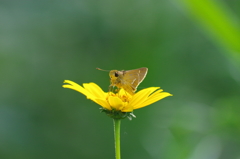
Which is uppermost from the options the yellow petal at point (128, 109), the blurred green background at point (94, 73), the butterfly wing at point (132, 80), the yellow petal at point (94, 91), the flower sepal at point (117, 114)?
the blurred green background at point (94, 73)

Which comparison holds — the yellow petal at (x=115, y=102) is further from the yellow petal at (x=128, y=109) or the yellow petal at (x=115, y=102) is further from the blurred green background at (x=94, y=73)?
the blurred green background at (x=94, y=73)

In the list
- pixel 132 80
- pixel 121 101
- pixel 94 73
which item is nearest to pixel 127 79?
pixel 132 80

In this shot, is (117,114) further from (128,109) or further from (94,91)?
(94,91)

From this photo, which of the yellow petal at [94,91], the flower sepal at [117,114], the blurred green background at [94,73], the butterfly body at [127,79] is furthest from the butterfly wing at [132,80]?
the blurred green background at [94,73]

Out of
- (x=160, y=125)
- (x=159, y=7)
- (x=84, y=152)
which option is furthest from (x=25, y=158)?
(x=159, y=7)

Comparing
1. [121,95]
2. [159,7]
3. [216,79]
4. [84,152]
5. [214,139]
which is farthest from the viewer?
[159,7]

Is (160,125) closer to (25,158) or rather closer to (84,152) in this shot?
(84,152)
